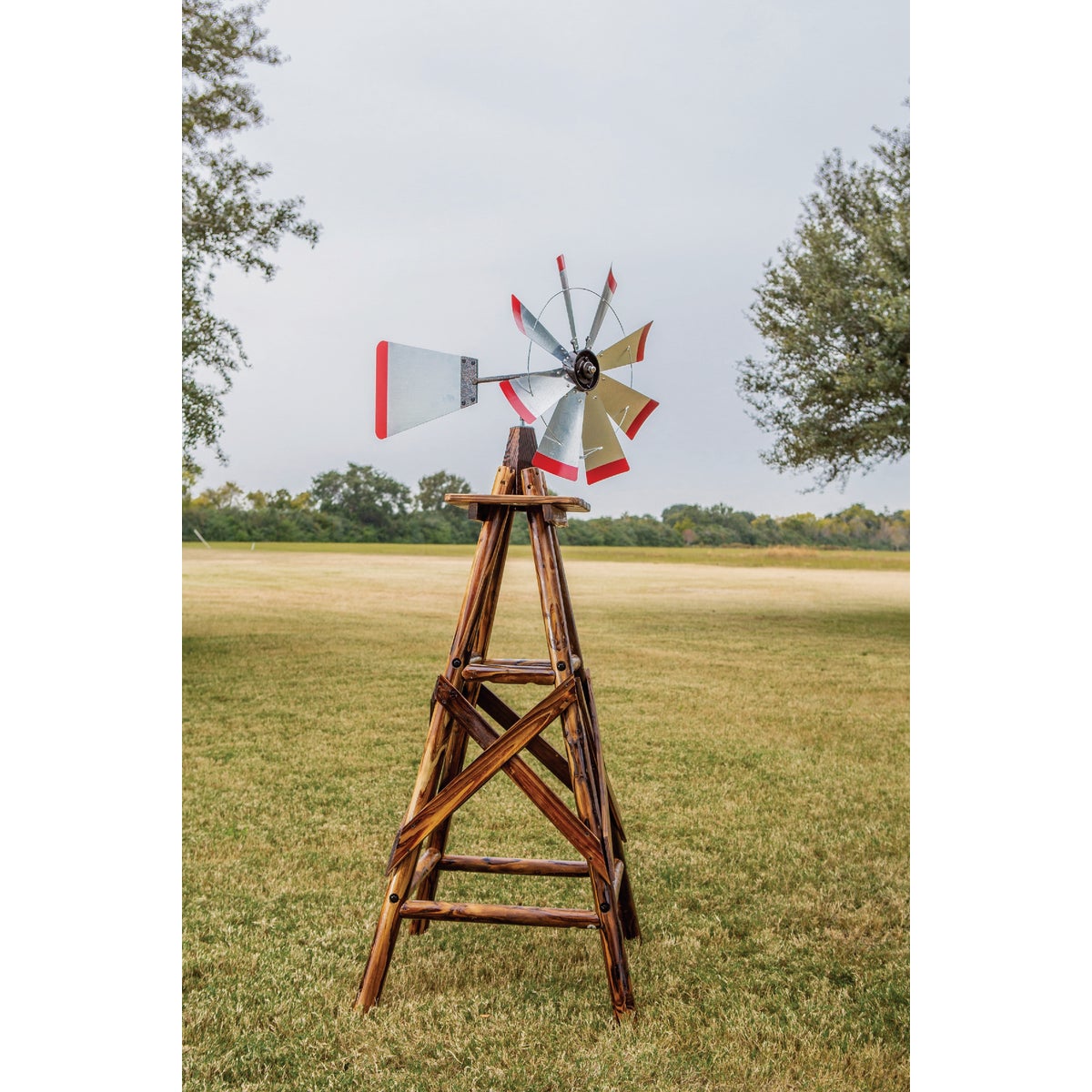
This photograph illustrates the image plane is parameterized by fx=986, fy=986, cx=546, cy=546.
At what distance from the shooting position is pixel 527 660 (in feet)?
7.80

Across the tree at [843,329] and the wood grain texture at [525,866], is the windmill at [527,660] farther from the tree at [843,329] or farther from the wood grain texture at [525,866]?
the tree at [843,329]

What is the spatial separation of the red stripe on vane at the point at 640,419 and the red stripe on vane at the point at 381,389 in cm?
61

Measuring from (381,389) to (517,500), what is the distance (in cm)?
40

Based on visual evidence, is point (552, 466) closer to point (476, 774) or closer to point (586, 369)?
point (586, 369)

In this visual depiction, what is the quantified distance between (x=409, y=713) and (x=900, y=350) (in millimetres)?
5664

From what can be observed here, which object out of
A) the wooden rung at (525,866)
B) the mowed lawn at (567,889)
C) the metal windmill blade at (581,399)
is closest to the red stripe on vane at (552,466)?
the metal windmill blade at (581,399)

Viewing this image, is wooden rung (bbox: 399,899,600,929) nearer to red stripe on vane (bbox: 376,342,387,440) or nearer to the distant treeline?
red stripe on vane (bbox: 376,342,387,440)

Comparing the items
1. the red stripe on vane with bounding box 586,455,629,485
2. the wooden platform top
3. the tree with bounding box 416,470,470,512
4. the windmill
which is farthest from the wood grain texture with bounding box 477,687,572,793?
the tree with bounding box 416,470,470,512

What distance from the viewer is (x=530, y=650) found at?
9000 millimetres

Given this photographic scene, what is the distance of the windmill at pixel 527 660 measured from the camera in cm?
225

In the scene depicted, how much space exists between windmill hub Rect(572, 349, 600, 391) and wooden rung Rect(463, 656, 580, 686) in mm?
662

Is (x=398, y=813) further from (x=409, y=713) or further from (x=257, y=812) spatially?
(x=409, y=713)

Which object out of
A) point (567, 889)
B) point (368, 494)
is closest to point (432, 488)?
point (368, 494)

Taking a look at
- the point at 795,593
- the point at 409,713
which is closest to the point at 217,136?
the point at 409,713
